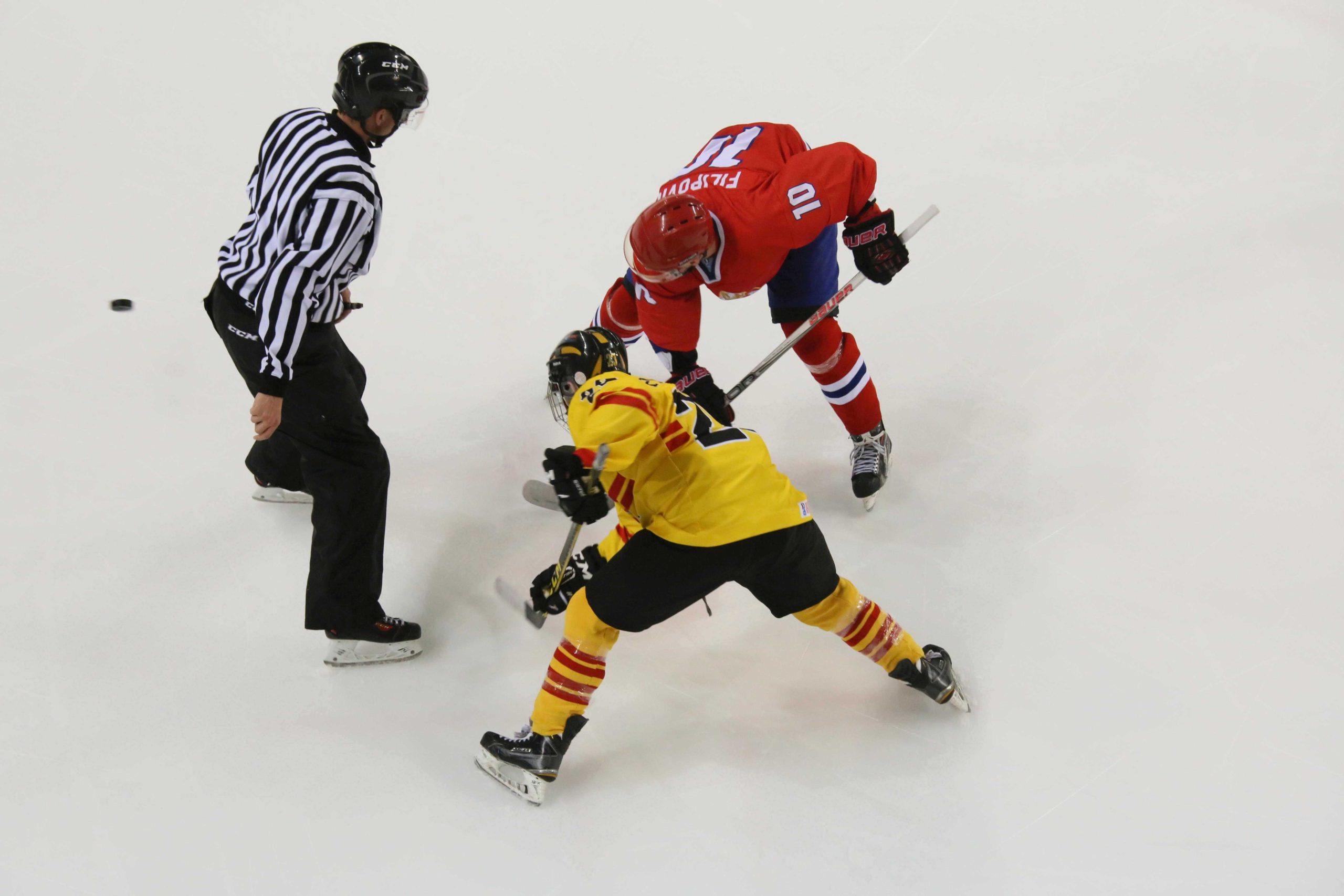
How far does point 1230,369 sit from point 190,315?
140 inches

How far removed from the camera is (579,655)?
88.0 inches

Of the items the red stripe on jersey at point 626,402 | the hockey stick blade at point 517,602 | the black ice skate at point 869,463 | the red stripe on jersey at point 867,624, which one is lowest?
the hockey stick blade at point 517,602

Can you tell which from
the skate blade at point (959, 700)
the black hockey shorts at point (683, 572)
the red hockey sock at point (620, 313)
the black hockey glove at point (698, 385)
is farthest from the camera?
the red hockey sock at point (620, 313)

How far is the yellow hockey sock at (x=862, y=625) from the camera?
2.37 metres

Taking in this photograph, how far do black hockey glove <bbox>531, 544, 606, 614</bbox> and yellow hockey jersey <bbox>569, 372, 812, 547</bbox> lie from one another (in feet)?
1.62

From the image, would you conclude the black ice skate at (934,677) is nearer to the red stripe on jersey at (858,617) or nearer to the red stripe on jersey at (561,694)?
the red stripe on jersey at (858,617)

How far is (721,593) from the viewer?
9.46 feet

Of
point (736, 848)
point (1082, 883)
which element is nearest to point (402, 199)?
point (736, 848)

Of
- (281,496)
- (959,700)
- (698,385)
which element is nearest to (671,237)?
(698,385)

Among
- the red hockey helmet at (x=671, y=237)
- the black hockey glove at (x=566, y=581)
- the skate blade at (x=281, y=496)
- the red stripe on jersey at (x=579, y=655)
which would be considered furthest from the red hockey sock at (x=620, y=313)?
the red stripe on jersey at (x=579, y=655)

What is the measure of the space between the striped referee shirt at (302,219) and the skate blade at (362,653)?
2.32 feet

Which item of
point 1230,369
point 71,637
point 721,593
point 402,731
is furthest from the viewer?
point 1230,369

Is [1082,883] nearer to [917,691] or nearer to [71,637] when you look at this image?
[917,691]

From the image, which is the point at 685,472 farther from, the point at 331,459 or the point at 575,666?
the point at 331,459
